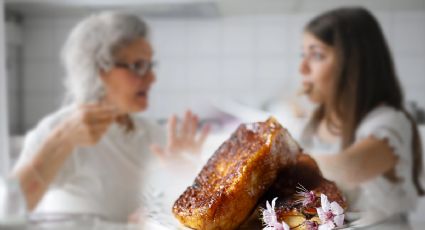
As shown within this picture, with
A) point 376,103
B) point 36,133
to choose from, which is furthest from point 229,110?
point 36,133

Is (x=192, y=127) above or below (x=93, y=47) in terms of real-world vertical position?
below

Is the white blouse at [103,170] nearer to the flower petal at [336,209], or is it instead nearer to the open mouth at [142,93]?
the open mouth at [142,93]

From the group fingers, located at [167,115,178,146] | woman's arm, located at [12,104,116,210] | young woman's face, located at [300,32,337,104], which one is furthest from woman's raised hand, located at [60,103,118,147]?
young woman's face, located at [300,32,337,104]

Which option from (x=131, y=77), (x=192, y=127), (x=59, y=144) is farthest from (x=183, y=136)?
(x=59, y=144)

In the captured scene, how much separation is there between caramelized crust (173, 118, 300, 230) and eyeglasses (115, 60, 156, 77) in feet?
0.79

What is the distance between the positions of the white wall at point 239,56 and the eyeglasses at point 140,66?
0.06 feet

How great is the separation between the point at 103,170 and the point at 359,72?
509 mm

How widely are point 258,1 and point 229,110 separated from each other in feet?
0.66

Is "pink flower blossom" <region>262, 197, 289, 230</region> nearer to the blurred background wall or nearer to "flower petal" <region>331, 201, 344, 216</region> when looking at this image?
"flower petal" <region>331, 201, 344, 216</region>

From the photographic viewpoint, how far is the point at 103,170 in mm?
1046

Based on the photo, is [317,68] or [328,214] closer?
[328,214]

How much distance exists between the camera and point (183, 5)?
0.99 meters

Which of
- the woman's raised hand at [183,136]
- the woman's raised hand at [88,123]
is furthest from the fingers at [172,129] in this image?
the woman's raised hand at [88,123]

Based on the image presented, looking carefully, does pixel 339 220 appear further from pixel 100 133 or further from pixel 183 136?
pixel 100 133
